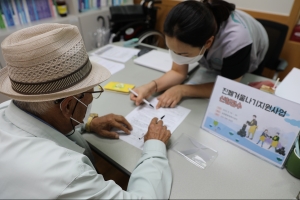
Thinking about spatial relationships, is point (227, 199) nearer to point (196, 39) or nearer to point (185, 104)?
point (185, 104)

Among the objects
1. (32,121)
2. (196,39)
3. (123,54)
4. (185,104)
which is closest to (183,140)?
(185,104)

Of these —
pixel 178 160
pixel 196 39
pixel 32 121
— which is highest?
pixel 196 39

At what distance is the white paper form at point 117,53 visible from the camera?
66.4 inches

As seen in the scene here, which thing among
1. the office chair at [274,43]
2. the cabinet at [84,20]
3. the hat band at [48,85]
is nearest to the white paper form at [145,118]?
the hat band at [48,85]

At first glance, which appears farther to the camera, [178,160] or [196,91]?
[196,91]

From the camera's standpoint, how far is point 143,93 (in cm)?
117

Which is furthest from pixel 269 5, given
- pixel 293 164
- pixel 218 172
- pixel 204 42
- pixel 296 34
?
pixel 218 172

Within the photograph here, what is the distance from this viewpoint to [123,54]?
1757mm

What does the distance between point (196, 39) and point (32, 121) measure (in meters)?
0.77

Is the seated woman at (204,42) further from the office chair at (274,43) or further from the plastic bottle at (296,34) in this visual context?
the plastic bottle at (296,34)

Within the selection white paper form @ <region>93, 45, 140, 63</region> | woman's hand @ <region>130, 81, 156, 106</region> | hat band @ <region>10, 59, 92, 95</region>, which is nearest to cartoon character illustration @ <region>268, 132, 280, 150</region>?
woman's hand @ <region>130, 81, 156, 106</region>

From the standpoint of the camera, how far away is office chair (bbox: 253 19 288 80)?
162cm

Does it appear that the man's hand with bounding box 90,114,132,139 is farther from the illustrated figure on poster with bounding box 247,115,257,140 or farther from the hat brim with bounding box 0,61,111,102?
the illustrated figure on poster with bounding box 247,115,257,140

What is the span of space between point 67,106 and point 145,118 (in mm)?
436
